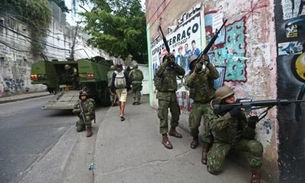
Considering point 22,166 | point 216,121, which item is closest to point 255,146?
point 216,121

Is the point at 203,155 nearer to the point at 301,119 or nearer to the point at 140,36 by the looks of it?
the point at 301,119

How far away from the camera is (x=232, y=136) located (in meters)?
3.36

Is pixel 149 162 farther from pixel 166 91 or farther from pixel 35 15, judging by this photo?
pixel 35 15

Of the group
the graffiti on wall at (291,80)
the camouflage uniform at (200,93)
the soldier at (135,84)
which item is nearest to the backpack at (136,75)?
the soldier at (135,84)

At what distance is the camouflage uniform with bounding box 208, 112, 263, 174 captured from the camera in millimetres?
3086

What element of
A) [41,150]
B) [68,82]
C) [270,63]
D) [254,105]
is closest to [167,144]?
[254,105]

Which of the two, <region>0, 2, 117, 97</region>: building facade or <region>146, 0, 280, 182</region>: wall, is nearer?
<region>146, 0, 280, 182</region>: wall

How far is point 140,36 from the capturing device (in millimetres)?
14055

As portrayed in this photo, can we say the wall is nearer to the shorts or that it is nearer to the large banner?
the large banner

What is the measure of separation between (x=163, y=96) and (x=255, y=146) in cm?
189

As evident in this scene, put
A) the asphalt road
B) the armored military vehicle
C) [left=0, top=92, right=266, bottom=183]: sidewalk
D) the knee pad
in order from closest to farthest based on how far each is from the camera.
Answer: the knee pad, [left=0, top=92, right=266, bottom=183]: sidewalk, the asphalt road, the armored military vehicle

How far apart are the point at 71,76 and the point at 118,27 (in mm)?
4557

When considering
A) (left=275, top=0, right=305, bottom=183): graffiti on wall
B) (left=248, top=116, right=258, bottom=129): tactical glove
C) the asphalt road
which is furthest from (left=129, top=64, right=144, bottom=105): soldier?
(left=275, top=0, right=305, bottom=183): graffiti on wall

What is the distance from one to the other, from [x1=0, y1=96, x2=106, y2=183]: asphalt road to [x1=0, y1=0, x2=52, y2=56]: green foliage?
15137 mm
